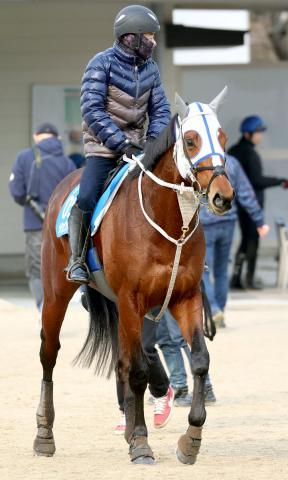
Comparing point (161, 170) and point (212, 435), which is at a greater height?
point (161, 170)

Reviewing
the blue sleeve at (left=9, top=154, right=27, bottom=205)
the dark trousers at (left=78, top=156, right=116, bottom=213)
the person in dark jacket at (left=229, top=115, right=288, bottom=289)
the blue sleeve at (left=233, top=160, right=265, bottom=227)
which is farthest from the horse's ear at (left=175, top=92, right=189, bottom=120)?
the person in dark jacket at (left=229, top=115, right=288, bottom=289)

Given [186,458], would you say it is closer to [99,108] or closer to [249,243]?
[99,108]

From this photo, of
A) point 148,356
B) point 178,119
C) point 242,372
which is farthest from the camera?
point 242,372

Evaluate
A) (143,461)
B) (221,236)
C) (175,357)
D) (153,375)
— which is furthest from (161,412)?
(221,236)

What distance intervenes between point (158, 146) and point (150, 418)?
7.71 ft

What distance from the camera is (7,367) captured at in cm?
1144

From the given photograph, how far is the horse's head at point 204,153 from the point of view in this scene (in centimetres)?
667

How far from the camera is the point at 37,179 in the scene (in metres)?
13.8

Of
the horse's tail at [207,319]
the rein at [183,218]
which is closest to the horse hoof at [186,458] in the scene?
the rein at [183,218]

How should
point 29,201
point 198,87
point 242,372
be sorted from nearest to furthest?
point 242,372 → point 29,201 → point 198,87

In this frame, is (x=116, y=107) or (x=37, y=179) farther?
(x=37, y=179)

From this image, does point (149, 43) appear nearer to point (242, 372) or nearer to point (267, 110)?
point (242, 372)

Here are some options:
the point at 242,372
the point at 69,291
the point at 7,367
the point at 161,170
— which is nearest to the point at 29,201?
the point at 7,367

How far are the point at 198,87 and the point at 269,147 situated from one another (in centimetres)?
145
